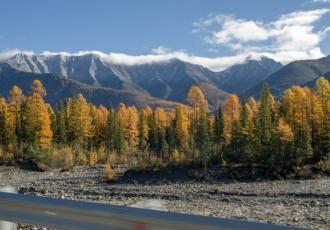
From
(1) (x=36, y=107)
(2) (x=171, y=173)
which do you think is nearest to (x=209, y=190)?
(2) (x=171, y=173)

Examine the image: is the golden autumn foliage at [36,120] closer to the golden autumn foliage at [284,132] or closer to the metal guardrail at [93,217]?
the golden autumn foliage at [284,132]

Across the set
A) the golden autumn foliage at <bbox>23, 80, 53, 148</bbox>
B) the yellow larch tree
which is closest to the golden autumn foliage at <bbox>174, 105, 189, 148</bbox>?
the golden autumn foliage at <bbox>23, 80, 53, 148</bbox>

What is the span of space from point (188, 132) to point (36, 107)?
30970mm

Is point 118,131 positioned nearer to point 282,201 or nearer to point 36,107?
point 36,107

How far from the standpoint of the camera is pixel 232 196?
28.5m

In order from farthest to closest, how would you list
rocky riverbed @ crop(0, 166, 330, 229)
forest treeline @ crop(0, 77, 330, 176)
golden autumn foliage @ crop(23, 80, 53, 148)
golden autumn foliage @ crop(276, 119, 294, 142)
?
golden autumn foliage @ crop(23, 80, 53, 148) → golden autumn foliage @ crop(276, 119, 294, 142) → forest treeline @ crop(0, 77, 330, 176) → rocky riverbed @ crop(0, 166, 330, 229)

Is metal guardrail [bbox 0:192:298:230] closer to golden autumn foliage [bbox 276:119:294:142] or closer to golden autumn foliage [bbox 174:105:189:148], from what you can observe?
golden autumn foliage [bbox 276:119:294:142]

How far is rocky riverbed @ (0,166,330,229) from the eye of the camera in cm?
1913

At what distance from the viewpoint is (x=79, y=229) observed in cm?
497

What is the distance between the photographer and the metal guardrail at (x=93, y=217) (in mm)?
4094

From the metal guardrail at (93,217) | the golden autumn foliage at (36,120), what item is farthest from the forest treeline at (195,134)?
the metal guardrail at (93,217)

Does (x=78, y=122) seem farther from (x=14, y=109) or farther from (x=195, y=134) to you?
(x=195, y=134)

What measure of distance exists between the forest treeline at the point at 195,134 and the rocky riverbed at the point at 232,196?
5.35 metres

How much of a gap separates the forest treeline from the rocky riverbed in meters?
5.35
